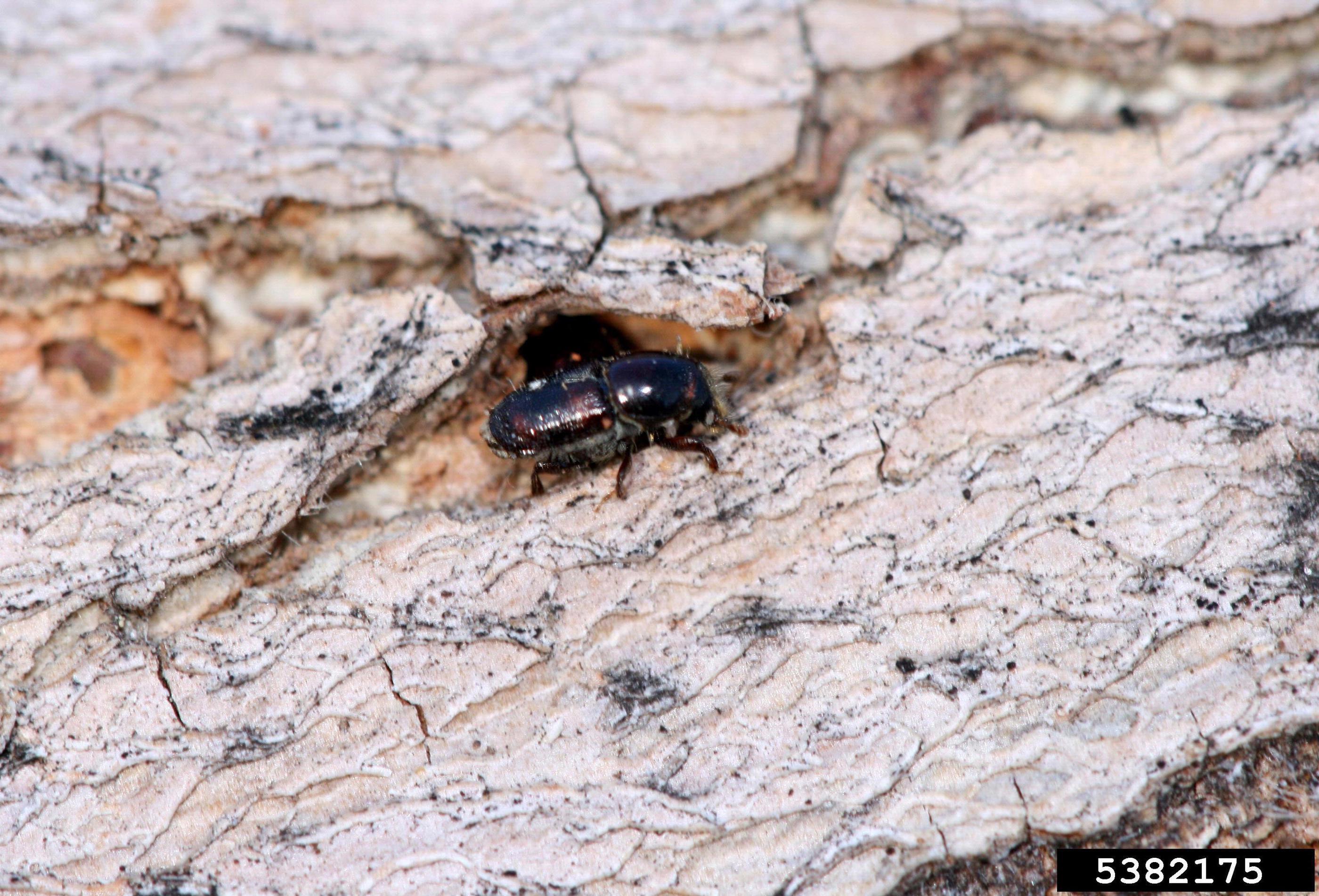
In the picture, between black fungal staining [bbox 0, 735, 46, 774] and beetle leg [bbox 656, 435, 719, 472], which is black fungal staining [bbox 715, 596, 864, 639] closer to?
beetle leg [bbox 656, 435, 719, 472]

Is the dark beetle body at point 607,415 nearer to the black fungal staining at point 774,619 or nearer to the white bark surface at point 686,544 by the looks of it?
the white bark surface at point 686,544

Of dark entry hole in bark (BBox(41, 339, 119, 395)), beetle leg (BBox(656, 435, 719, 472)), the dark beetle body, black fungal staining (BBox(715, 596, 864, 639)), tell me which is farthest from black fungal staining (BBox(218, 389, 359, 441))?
black fungal staining (BBox(715, 596, 864, 639))

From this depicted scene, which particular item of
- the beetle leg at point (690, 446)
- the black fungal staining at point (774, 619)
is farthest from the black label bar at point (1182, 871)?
the beetle leg at point (690, 446)

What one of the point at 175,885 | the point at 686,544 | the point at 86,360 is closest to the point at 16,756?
the point at 175,885

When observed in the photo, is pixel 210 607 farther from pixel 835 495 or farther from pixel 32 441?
pixel 835 495

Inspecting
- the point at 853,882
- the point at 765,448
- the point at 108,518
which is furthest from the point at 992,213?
the point at 108,518

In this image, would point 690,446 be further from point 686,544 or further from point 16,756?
point 16,756
